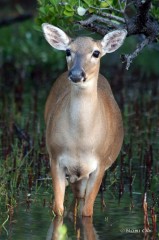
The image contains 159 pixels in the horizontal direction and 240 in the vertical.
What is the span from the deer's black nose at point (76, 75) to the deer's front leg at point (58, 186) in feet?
3.16

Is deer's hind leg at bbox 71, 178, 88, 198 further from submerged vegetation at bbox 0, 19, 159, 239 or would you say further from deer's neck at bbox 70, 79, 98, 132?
deer's neck at bbox 70, 79, 98, 132

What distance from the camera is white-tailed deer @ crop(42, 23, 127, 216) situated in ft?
30.3

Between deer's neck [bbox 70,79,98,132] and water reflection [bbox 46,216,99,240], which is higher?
deer's neck [bbox 70,79,98,132]

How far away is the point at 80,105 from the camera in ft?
30.3

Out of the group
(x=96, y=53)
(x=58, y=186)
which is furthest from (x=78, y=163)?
(x=96, y=53)

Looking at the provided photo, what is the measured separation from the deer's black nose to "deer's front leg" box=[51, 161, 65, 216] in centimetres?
96

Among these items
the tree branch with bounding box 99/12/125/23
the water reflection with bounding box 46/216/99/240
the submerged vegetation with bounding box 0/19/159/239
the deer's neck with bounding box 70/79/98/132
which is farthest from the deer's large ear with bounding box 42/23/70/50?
the water reflection with bounding box 46/216/99/240

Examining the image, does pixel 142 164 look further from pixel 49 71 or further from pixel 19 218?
pixel 49 71

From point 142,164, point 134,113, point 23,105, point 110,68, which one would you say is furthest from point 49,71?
point 142,164

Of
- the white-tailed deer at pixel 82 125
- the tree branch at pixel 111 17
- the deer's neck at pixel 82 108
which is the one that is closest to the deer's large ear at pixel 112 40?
the white-tailed deer at pixel 82 125

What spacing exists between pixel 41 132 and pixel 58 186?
3549 mm

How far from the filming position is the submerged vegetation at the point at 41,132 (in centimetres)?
983

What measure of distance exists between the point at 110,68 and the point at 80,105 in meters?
10.2

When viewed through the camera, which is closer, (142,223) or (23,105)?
(142,223)
